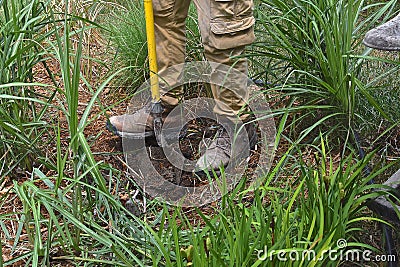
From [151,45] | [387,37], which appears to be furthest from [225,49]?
[387,37]

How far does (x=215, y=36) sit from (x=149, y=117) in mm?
598

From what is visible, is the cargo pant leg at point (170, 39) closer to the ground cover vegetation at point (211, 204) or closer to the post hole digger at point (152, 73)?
the post hole digger at point (152, 73)

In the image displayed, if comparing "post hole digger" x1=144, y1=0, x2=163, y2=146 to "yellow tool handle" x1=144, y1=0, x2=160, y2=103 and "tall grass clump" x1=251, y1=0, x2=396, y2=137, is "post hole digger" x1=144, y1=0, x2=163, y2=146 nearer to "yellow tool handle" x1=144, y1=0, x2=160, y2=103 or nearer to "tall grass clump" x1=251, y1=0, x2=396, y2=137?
"yellow tool handle" x1=144, y1=0, x2=160, y2=103

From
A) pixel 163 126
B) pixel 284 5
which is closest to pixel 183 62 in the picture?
pixel 163 126

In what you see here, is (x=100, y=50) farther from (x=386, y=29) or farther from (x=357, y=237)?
(x=386, y=29)

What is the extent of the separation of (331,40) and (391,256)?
1.00 m

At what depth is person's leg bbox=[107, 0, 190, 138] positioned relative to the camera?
126 inches

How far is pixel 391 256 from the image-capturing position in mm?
2139

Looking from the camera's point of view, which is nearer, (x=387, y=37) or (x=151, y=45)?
(x=387, y=37)

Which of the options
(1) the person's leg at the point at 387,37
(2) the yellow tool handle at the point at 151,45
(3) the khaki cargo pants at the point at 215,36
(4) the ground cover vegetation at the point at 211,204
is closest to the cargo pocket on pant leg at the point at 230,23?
(3) the khaki cargo pants at the point at 215,36

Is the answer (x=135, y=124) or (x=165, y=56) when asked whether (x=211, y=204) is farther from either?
(x=165, y=56)

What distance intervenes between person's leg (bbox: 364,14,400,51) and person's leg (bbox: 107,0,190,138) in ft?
5.22

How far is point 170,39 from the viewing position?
3.27 meters

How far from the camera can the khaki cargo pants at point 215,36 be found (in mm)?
2881
